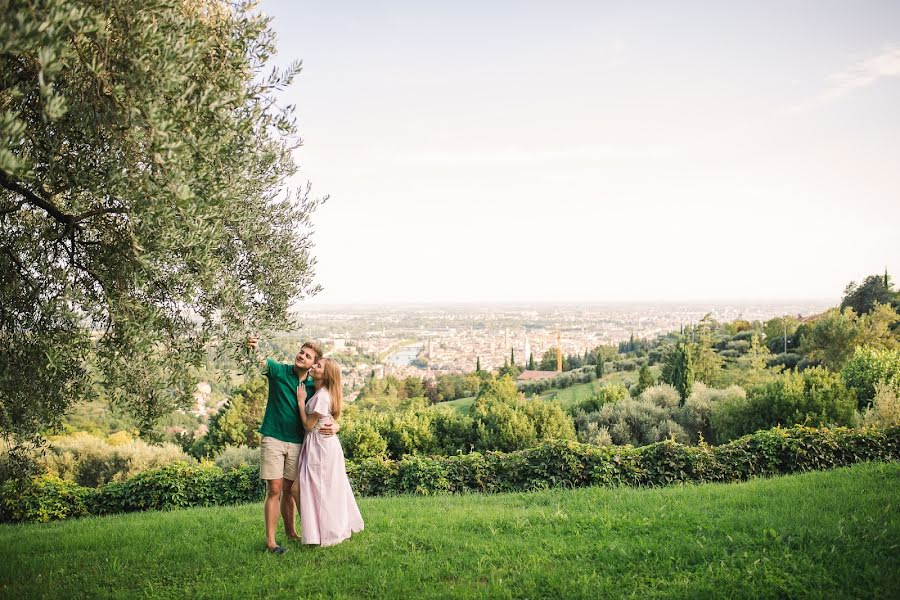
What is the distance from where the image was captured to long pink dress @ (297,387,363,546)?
6.52m

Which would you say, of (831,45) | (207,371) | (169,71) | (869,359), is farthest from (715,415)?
(169,71)

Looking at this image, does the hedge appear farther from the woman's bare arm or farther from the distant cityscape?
the distant cityscape

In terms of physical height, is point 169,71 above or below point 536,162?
below

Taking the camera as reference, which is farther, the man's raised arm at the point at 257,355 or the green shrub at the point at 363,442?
the green shrub at the point at 363,442

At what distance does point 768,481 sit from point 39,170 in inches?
434

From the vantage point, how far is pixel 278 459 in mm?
6457

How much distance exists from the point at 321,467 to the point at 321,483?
0.18m

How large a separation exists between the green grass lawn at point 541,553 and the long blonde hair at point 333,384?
1.66 metres

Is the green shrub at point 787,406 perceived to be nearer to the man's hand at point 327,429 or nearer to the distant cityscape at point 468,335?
the man's hand at point 327,429

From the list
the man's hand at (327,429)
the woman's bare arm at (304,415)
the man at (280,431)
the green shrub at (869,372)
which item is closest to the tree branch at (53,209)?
the man at (280,431)

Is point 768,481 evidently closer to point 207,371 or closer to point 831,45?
point 207,371

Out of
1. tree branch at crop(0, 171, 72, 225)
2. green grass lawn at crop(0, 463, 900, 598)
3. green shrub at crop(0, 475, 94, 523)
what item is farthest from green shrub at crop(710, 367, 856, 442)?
green shrub at crop(0, 475, 94, 523)

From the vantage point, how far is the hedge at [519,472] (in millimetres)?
10773

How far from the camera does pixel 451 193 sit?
72250 millimetres
